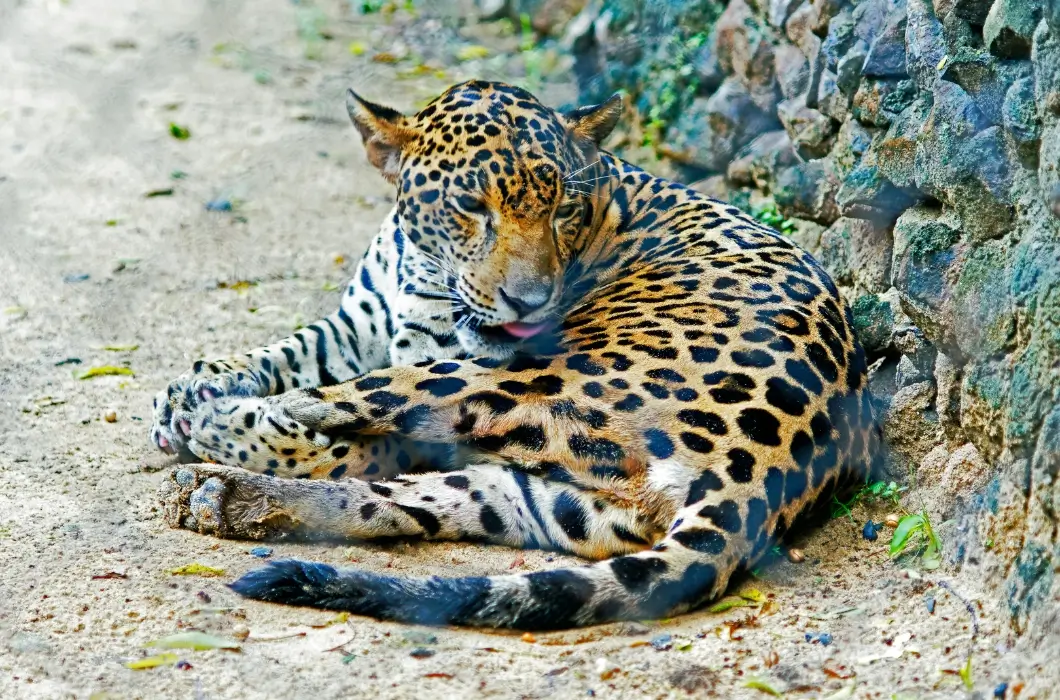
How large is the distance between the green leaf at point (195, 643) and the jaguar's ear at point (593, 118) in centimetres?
263

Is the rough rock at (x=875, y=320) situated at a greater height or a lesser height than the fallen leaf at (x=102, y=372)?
greater

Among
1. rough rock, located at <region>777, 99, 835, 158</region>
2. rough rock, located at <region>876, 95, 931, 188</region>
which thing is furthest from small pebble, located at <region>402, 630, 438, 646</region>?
rough rock, located at <region>777, 99, 835, 158</region>

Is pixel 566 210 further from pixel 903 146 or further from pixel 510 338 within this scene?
pixel 903 146

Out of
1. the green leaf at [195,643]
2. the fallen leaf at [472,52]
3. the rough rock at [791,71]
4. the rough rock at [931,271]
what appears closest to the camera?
the green leaf at [195,643]

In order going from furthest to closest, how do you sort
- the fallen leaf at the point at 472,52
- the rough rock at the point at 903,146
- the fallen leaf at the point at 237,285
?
the fallen leaf at the point at 472,52
the fallen leaf at the point at 237,285
the rough rock at the point at 903,146

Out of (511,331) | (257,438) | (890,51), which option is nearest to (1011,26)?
(890,51)

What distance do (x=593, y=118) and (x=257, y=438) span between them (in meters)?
1.94

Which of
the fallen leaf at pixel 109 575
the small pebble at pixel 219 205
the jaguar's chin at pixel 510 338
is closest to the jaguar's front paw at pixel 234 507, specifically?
the fallen leaf at pixel 109 575

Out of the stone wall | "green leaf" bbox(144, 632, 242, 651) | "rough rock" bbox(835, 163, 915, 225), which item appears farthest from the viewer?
"rough rock" bbox(835, 163, 915, 225)

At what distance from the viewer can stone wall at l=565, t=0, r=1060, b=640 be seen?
3486 mm

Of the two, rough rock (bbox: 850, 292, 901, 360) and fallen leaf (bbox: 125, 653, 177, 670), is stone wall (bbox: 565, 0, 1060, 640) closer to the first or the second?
rough rock (bbox: 850, 292, 901, 360)

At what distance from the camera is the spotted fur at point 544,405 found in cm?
386

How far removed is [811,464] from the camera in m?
4.21

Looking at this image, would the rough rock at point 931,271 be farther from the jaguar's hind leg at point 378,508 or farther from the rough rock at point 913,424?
the jaguar's hind leg at point 378,508
